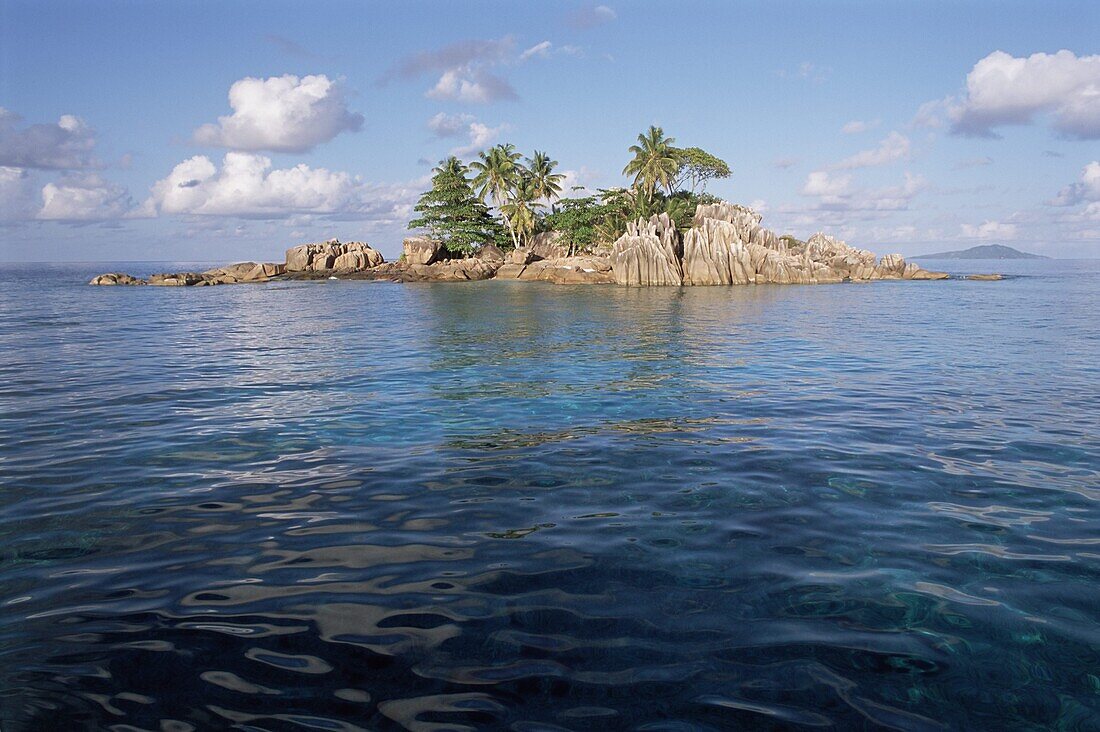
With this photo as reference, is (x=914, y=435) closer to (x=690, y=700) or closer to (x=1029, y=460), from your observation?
(x=1029, y=460)

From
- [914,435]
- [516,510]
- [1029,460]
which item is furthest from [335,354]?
[1029,460]

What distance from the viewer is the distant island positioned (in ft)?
228

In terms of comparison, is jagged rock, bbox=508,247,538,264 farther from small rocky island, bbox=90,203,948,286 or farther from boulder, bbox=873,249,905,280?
boulder, bbox=873,249,905,280

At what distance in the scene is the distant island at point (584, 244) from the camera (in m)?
69.5

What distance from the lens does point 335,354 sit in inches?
910

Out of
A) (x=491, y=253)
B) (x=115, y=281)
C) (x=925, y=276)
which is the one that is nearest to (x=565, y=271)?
(x=491, y=253)

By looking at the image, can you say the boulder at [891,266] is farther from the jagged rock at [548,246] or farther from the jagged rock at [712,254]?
the jagged rock at [548,246]

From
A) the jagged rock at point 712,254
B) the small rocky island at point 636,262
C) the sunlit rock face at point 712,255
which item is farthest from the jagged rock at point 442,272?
the jagged rock at point 712,254

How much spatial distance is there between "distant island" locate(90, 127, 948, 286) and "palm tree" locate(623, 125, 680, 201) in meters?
0.13

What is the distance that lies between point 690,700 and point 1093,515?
21.4ft

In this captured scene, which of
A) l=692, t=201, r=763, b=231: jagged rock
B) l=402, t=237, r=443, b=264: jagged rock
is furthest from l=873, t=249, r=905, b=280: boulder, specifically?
l=402, t=237, r=443, b=264: jagged rock

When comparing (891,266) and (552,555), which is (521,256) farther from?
(552,555)

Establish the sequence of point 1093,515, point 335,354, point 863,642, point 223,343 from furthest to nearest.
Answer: point 223,343, point 335,354, point 1093,515, point 863,642

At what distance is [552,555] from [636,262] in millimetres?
64111
